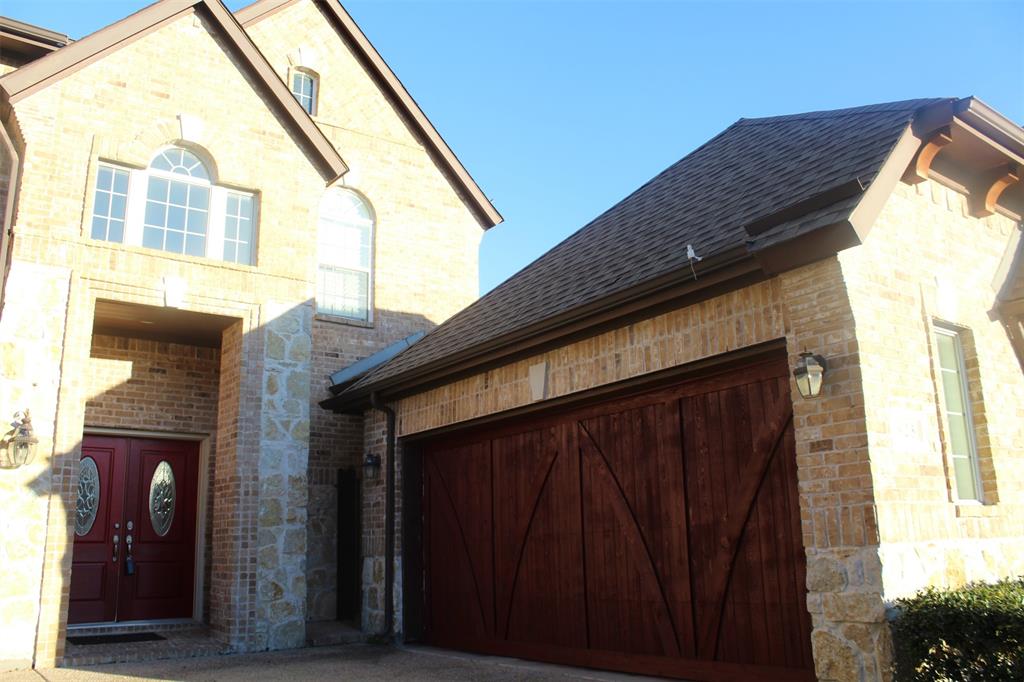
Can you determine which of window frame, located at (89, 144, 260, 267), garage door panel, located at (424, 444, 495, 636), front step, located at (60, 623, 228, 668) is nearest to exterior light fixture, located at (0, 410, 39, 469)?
front step, located at (60, 623, 228, 668)

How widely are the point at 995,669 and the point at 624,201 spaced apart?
27.2ft

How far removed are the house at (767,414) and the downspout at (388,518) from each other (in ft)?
3.40

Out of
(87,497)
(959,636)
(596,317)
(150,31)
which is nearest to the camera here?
(959,636)

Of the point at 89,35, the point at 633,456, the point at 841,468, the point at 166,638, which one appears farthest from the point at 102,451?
the point at 841,468

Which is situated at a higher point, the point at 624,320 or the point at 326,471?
the point at 624,320

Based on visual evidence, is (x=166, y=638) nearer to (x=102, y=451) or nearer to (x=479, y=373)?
(x=102, y=451)

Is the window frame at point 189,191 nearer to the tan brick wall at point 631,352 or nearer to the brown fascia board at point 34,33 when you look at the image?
the brown fascia board at point 34,33

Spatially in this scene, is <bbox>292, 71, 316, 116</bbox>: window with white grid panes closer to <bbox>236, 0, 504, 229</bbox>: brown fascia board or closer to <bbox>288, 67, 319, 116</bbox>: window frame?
<bbox>288, 67, 319, 116</bbox>: window frame

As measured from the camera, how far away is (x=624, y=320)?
27.0 feet

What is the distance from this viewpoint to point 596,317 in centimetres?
836

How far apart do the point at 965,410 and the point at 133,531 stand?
10522 mm

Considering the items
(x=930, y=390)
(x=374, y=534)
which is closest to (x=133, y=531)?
(x=374, y=534)

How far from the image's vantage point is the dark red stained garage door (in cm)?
676

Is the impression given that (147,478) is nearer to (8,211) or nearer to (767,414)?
(8,211)
